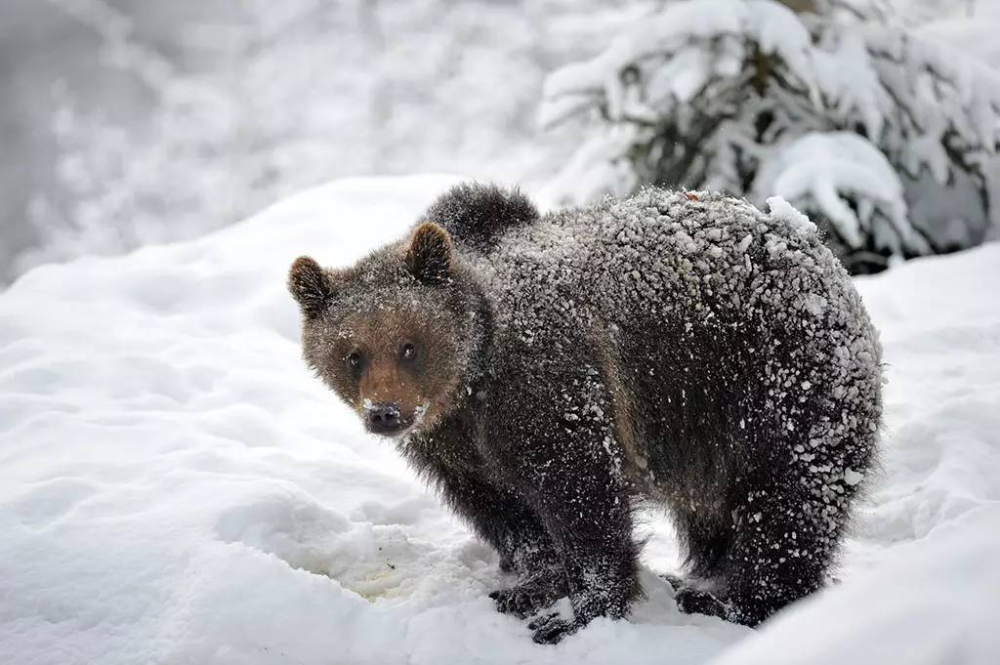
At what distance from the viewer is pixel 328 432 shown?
5449mm

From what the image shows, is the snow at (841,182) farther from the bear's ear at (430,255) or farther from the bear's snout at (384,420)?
the bear's snout at (384,420)

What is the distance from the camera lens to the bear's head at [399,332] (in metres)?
3.65

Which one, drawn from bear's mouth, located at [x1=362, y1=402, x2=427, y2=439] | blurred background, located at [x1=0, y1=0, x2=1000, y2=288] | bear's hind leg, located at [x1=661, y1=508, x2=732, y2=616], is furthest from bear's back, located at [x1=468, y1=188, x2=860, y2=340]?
blurred background, located at [x1=0, y1=0, x2=1000, y2=288]

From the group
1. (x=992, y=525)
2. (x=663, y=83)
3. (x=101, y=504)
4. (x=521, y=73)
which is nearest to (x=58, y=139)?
(x=521, y=73)

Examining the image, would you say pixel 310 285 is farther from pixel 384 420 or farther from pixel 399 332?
pixel 384 420

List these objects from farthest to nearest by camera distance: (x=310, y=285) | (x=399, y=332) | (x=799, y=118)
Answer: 1. (x=799, y=118)
2. (x=310, y=285)
3. (x=399, y=332)

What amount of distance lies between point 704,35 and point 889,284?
246 centimetres

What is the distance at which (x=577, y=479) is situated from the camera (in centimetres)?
356

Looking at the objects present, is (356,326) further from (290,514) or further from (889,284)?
(889,284)

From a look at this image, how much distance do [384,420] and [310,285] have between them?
0.71 m

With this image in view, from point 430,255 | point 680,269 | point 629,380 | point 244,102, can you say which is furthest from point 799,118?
point 244,102

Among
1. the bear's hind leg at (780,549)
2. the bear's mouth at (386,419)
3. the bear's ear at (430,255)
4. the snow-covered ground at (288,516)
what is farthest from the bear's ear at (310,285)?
the bear's hind leg at (780,549)

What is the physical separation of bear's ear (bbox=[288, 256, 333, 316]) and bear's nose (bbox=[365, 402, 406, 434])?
1.96 feet

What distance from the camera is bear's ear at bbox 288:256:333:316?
3.86 meters
